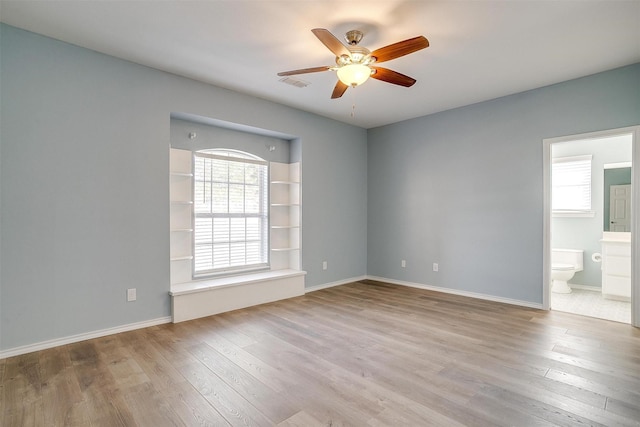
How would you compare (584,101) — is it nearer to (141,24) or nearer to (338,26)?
(338,26)

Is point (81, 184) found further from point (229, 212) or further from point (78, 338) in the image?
point (229, 212)

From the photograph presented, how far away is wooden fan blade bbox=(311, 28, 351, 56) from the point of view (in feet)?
7.18

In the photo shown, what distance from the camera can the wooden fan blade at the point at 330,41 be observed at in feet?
7.18

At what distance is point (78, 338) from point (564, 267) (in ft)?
20.7

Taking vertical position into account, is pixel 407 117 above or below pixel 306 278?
above

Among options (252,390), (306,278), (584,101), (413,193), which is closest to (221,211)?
(306,278)

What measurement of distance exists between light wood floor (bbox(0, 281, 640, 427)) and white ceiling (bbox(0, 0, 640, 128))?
2.80 m

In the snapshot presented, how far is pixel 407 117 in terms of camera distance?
17.6 feet

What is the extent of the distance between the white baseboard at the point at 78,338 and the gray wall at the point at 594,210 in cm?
601

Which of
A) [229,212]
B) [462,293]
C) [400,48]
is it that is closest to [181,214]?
[229,212]

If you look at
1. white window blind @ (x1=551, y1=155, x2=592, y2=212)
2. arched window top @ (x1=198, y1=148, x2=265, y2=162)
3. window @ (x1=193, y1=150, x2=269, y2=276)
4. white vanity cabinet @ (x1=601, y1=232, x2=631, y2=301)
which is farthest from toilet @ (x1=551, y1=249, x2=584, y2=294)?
arched window top @ (x1=198, y1=148, x2=265, y2=162)

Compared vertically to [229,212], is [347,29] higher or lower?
higher

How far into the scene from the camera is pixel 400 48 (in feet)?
7.80

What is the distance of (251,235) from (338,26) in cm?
308
